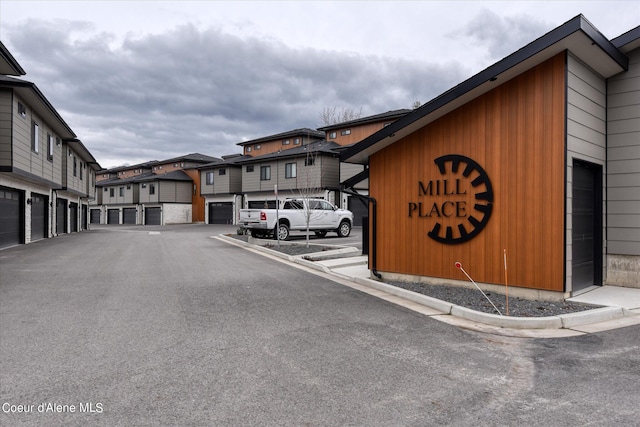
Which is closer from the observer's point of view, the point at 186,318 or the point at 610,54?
the point at 186,318

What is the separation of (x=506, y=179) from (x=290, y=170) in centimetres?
3021

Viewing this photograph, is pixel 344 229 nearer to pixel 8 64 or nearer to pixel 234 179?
pixel 8 64

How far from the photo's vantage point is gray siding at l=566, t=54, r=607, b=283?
7.31 meters

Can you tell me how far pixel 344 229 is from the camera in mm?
24094

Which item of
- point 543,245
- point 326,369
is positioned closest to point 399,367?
point 326,369

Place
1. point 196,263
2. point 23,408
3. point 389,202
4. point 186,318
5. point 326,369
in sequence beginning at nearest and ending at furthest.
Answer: point 23,408, point 326,369, point 186,318, point 389,202, point 196,263

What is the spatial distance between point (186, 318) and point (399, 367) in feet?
11.8

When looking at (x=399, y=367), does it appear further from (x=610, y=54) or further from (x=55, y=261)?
(x=55, y=261)

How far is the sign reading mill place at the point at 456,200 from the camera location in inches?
323

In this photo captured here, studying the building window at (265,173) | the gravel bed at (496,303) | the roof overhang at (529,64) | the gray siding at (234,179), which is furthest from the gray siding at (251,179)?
the gravel bed at (496,303)

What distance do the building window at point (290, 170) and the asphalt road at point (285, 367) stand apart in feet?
96.0

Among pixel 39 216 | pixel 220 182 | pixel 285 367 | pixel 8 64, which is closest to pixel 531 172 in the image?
pixel 285 367

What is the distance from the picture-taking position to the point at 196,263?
44.3ft

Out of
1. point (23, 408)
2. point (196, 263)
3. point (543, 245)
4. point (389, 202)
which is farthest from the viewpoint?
point (196, 263)
